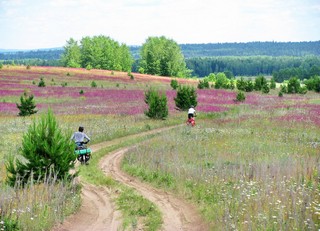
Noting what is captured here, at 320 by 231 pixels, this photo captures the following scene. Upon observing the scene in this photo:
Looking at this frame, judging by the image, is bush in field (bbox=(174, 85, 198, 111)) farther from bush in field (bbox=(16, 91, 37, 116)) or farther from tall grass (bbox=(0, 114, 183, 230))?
tall grass (bbox=(0, 114, 183, 230))

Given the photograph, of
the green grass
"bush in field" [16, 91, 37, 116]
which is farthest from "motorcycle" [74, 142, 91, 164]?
"bush in field" [16, 91, 37, 116]

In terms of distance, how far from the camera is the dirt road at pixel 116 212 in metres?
11.8

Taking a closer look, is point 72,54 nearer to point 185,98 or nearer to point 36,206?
point 185,98

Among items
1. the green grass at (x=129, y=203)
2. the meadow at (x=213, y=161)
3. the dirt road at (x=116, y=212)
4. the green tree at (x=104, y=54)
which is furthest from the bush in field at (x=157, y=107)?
the green tree at (x=104, y=54)

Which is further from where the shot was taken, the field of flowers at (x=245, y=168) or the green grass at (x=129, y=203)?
the green grass at (x=129, y=203)

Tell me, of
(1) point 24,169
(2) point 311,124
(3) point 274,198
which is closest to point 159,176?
(1) point 24,169

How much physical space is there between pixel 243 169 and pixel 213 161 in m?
3.52

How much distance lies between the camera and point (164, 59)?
127 meters

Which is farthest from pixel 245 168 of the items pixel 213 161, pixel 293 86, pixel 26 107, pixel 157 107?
pixel 293 86

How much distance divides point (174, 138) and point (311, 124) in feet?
36.3

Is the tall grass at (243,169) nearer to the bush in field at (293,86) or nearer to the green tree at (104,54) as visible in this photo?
the bush in field at (293,86)

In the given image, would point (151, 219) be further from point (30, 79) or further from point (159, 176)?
point (30, 79)

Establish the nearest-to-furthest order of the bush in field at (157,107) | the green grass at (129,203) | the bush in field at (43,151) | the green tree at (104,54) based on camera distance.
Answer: the green grass at (129,203), the bush in field at (43,151), the bush in field at (157,107), the green tree at (104,54)

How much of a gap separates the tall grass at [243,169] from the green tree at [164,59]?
92.2m
